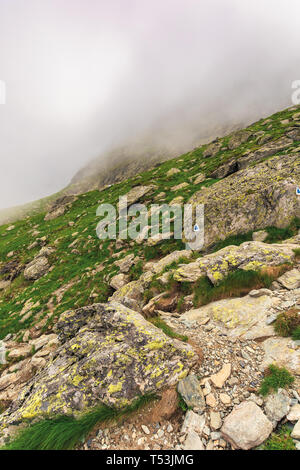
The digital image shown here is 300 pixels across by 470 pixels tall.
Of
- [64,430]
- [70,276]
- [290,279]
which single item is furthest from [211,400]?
[70,276]

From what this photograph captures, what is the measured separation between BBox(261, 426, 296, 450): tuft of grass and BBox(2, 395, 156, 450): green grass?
2611mm

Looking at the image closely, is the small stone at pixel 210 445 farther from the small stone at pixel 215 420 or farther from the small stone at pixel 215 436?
the small stone at pixel 215 420

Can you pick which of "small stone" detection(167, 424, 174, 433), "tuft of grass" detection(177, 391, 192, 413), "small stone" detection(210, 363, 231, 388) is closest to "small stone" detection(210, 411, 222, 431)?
"tuft of grass" detection(177, 391, 192, 413)

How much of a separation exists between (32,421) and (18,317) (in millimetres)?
18412

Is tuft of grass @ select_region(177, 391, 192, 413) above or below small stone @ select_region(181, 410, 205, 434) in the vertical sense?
below

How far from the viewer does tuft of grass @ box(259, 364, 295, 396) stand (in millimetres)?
4295

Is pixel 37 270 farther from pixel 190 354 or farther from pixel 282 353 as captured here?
pixel 282 353

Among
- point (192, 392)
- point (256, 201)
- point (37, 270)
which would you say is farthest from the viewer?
point (37, 270)

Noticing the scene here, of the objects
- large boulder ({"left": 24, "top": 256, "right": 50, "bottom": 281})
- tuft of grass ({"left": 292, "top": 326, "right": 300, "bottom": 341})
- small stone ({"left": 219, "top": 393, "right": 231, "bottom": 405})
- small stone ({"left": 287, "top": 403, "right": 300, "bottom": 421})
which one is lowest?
large boulder ({"left": 24, "top": 256, "right": 50, "bottom": 281})

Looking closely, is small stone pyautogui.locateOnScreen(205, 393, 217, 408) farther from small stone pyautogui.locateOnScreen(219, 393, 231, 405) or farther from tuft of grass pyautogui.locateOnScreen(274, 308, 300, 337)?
Result: tuft of grass pyautogui.locateOnScreen(274, 308, 300, 337)

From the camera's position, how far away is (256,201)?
619 inches

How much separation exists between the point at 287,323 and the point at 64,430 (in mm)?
7027

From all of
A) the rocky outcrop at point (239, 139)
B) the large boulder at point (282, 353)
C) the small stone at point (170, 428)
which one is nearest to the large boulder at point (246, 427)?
the small stone at point (170, 428)
